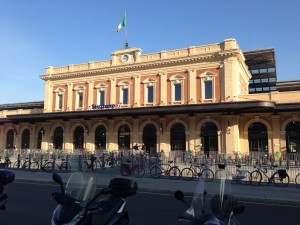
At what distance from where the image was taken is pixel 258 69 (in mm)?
41281

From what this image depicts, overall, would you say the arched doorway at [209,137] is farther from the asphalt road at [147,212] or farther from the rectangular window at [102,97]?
the asphalt road at [147,212]

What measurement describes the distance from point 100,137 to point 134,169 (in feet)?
59.0

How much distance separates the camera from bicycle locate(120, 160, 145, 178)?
52.3 ft

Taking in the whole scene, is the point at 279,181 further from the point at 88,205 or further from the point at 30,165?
the point at 30,165

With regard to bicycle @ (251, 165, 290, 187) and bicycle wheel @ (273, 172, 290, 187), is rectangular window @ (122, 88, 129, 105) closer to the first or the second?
bicycle @ (251, 165, 290, 187)

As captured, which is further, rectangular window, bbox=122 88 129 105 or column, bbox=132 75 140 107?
rectangular window, bbox=122 88 129 105

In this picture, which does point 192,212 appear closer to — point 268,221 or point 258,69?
point 268,221

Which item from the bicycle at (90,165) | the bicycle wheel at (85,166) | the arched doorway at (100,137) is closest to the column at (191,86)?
the arched doorway at (100,137)

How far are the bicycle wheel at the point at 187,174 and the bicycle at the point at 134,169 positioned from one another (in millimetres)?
2421

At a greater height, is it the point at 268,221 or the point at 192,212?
the point at 192,212

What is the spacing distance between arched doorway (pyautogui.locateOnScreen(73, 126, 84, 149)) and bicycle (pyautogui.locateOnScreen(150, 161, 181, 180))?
2063 centimetres

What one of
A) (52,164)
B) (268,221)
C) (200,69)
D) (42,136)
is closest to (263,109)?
(200,69)

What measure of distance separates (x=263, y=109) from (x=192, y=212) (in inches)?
990

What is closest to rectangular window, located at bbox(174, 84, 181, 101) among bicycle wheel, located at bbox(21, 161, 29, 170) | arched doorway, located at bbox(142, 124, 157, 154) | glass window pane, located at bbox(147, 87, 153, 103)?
glass window pane, located at bbox(147, 87, 153, 103)
